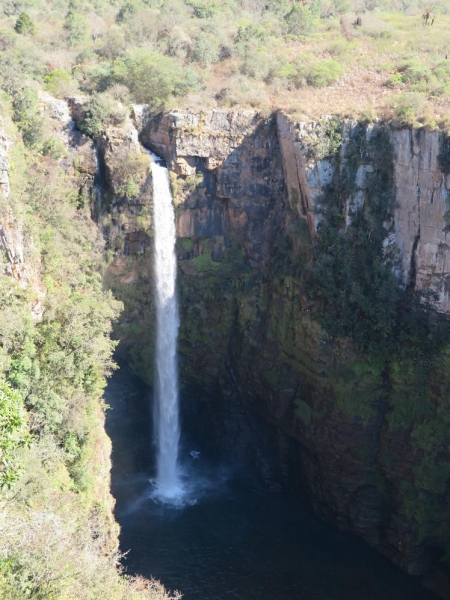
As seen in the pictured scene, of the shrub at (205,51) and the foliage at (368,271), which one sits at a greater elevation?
the shrub at (205,51)

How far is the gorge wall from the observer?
2230cm

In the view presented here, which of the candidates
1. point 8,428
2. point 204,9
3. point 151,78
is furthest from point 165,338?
point 204,9

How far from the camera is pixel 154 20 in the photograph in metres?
34.3

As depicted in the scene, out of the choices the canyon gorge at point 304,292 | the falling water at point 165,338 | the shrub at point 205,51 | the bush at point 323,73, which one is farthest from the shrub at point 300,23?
the falling water at point 165,338

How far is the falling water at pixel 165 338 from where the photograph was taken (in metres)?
27.0

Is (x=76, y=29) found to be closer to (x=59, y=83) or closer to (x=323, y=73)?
(x=59, y=83)

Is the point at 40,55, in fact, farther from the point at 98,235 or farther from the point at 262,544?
the point at 262,544

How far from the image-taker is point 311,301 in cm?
2480

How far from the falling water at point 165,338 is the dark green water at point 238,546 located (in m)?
0.96

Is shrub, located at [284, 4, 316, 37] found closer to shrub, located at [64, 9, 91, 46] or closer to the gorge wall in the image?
the gorge wall

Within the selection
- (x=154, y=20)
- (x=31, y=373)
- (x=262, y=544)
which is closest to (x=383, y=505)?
(x=262, y=544)

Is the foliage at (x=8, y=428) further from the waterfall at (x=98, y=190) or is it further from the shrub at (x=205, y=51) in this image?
the shrub at (x=205, y=51)

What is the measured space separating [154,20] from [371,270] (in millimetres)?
21258

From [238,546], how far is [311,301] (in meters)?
10.3
